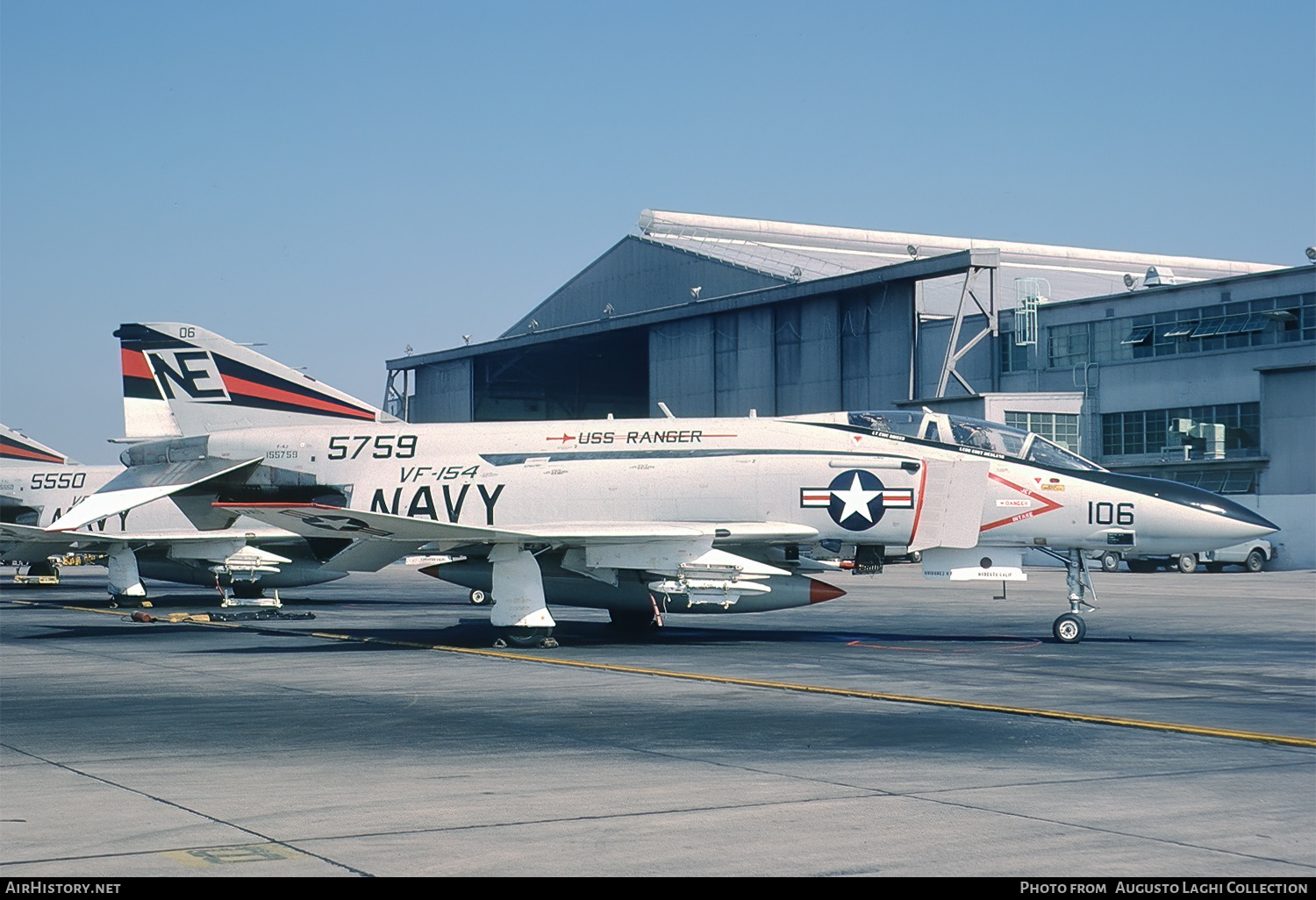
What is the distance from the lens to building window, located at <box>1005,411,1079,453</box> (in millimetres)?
48594

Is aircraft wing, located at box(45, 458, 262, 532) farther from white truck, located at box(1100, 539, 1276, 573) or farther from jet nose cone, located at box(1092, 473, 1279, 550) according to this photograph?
white truck, located at box(1100, 539, 1276, 573)

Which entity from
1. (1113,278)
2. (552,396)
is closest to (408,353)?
(552,396)

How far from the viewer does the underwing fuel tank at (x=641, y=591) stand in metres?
17.4

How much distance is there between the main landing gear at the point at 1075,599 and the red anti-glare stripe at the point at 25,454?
88.6 ft

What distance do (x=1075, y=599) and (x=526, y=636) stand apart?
7376mm

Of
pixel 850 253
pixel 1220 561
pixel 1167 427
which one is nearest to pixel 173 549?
pixel 1220 561

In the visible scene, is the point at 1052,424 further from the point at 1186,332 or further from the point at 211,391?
the point at 211,391

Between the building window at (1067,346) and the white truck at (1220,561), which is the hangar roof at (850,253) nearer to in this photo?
the building window at (1067,346)

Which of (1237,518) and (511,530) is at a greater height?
(1237,518)

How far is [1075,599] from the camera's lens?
17953 millimetres

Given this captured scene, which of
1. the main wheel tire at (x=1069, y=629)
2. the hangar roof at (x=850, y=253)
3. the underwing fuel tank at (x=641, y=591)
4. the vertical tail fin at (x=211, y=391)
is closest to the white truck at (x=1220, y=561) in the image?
the hangar roof at (x=850, y=253)

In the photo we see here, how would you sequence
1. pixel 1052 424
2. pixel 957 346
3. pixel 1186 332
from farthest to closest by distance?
pixel 957 346, pixel 1052 424, pixel 1186 332

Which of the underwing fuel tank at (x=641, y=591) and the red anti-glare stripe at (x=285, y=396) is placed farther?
the red anti-glare stripe at (x=285, y=396)

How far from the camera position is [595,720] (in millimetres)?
10844
